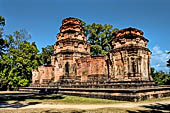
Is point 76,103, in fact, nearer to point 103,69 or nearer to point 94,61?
point 103,69

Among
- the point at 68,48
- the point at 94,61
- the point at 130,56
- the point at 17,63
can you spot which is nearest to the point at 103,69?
the point at 94,61

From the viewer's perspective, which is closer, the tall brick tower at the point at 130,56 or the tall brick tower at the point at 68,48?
the tall brick tower at the point at 130,56

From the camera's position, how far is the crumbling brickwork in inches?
658

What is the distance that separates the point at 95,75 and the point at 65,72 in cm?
527

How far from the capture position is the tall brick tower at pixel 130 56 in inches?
646

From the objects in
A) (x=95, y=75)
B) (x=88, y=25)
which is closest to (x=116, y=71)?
(x=95, y=75)

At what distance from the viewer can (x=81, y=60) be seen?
21.5 metres

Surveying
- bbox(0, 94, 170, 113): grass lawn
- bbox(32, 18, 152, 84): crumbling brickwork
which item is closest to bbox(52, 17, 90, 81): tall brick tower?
bbox(32, 18, 152, 84): crumbling brickwork

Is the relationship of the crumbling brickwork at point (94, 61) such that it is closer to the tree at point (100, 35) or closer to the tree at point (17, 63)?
the tree at point (17, 63)

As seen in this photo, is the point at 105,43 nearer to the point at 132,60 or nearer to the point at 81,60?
the point at 81,60

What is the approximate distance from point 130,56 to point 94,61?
4.96 metres

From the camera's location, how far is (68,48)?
918 inches

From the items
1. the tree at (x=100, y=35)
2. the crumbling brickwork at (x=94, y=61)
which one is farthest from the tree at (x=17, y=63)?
the tree at (x=100, y=35)

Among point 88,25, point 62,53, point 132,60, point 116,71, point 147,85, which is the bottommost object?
point 147,85
